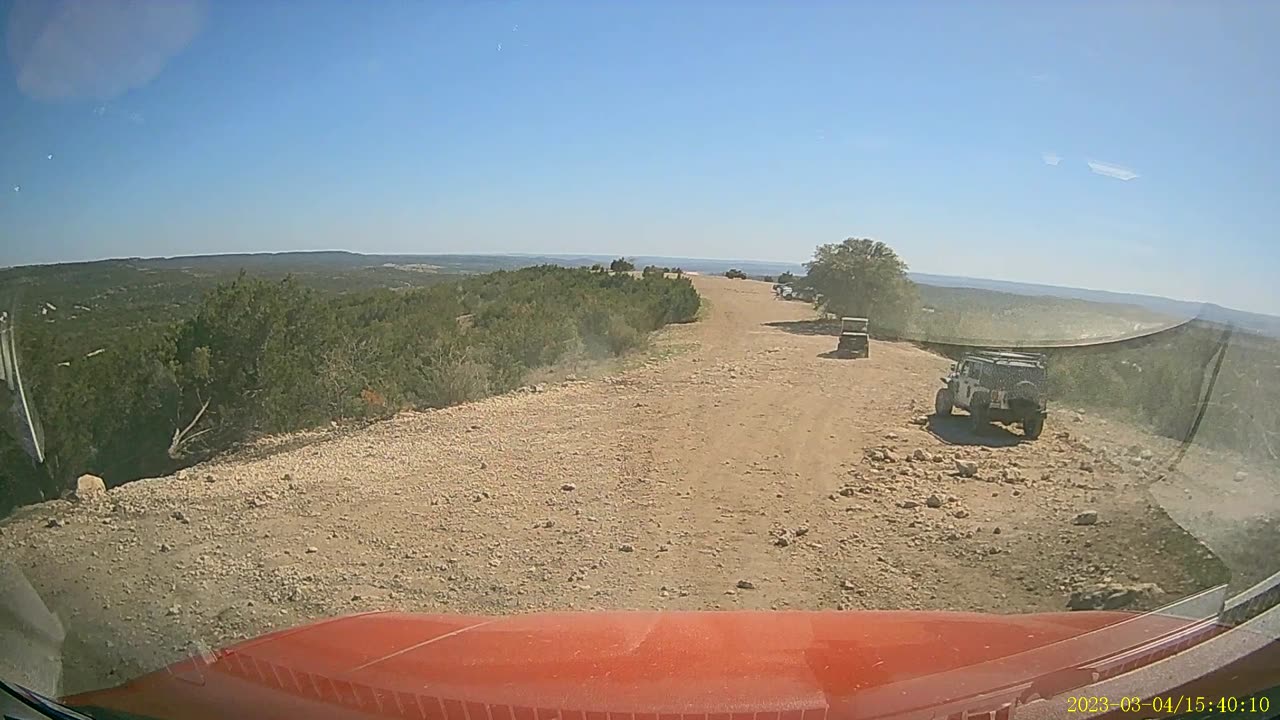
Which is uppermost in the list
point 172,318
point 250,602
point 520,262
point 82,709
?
point 520,262

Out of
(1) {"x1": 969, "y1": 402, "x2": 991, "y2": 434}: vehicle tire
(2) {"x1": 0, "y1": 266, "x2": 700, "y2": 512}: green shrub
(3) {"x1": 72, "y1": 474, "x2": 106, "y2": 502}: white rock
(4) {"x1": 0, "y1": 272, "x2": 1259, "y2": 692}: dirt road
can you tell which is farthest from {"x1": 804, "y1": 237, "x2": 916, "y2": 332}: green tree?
(3) {"x1": 72, "y1": 474, "x2": 106, "y2": 502}: white rock

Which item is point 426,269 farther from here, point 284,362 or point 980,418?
point 980,418

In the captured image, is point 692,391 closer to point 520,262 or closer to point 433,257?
point 520,262

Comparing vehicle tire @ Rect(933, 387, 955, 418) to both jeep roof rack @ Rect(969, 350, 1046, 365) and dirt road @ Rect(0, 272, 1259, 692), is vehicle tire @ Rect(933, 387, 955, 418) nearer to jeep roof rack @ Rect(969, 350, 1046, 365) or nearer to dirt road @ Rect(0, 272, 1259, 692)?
dirt road @ Rect(0, 272, 1259, 692)

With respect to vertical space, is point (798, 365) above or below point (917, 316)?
below

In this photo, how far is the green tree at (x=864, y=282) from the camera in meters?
8.00

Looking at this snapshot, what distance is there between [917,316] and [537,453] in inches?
188

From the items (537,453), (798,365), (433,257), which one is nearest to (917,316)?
(798,365)

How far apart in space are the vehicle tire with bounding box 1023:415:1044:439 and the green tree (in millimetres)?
1731

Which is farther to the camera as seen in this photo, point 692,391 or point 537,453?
point 692,391

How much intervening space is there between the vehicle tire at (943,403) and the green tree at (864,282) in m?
1.14

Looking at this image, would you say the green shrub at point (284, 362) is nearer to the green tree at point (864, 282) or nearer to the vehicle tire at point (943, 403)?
the green tree at point (864, 282)

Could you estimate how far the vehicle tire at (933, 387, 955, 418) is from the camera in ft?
28.2

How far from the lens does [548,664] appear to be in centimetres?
321
